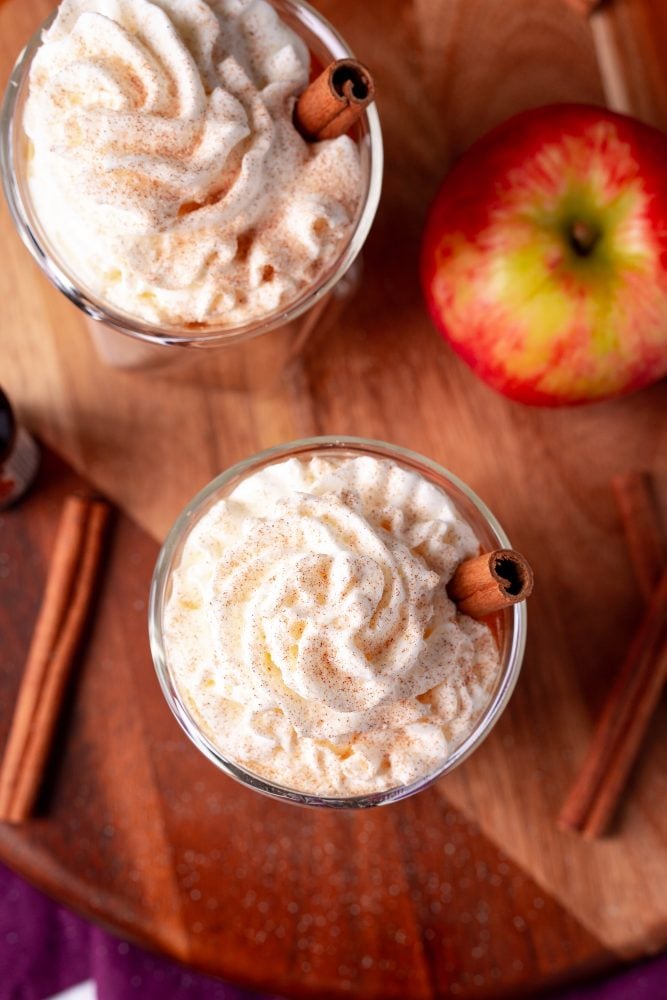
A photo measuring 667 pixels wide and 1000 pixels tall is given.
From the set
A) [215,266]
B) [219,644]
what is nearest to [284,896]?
[219,644]

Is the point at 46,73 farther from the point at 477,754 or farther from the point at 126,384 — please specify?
the point at 477,754

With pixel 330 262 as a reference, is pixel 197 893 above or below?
below

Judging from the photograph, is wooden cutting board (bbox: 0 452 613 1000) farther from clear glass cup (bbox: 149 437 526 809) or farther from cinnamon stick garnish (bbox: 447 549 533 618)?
cinnamon stick garnish (bbox: 447 549 533 618)

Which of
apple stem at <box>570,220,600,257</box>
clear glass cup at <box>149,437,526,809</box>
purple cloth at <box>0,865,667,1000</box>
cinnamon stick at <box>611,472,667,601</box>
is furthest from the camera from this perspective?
purple cloth at <box>0,865,667,1000</box>

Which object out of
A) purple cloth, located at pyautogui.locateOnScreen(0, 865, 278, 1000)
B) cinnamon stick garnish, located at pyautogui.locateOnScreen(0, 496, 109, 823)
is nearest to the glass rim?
cinnamon stick garnish, located at pyautogui.locateOnScreen(0, 496, 109, 823)

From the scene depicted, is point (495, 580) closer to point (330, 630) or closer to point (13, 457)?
point (330, 630)

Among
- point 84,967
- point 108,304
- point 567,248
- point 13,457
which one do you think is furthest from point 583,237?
point 84,967

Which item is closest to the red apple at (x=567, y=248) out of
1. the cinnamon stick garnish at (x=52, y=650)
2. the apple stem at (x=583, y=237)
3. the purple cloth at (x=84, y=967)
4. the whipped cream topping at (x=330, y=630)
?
the apple stem at (x=583, y=237)
